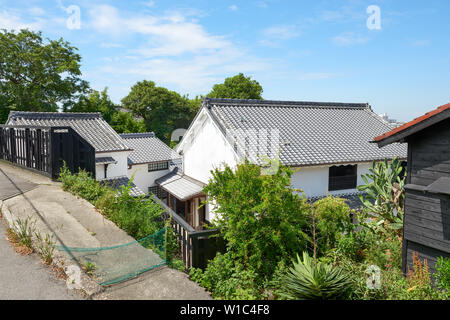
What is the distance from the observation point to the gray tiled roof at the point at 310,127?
14.6 meters

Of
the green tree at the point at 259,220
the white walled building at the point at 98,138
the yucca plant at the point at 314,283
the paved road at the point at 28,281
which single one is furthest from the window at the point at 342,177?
the paved road at the point at 28,281

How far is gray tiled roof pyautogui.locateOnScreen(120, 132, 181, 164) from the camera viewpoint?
2517cm

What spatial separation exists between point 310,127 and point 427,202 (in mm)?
11288

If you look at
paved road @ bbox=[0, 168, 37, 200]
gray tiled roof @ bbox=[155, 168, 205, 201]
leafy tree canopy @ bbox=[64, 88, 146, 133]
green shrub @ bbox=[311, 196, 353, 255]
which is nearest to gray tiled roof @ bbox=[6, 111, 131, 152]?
gray tiled roof @ bbox=[155, 168, 205, 201]

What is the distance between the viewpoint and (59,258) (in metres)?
5.18

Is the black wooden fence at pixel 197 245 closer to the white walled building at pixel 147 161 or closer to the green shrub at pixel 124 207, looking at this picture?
the green shrub at pixel 124 207

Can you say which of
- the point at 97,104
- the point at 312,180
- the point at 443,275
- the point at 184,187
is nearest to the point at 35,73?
the point at 97,104

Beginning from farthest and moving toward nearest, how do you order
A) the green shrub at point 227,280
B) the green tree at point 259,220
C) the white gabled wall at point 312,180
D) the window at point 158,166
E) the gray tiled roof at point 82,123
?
the window at point 158,166, the gray tiled roof at point 82,123, the white gabled wall at point 312,180, the green tree at point 259,220, the green shrub at point 227,280

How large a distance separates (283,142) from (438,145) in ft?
29.2

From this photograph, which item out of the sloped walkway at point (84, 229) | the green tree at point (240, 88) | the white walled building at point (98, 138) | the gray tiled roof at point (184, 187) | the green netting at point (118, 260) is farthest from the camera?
the green tree at point (240, 88)

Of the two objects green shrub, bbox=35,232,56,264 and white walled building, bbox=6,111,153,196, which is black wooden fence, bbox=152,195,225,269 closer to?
green shrub, bbox=35,232,56,264

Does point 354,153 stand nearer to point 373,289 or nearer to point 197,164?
point 197,164

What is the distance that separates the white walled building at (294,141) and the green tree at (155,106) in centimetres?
2880
